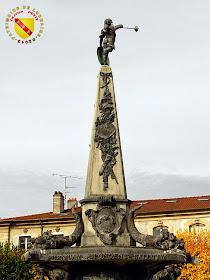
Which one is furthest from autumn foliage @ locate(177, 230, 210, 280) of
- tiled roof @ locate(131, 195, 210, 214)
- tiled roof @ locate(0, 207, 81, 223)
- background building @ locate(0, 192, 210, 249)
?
tiled roof @ locate(0, 207, 81, 223)

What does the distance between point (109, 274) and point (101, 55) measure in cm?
594

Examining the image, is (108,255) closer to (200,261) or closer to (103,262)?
(103,262)

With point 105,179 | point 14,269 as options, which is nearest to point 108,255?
point 105,179

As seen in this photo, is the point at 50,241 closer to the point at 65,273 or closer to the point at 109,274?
the point at 65,273

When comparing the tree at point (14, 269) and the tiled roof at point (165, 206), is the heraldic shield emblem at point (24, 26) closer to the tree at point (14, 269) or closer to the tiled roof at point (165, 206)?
the tree at point (14, 269)

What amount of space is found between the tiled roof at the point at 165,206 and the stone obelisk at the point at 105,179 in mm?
27091

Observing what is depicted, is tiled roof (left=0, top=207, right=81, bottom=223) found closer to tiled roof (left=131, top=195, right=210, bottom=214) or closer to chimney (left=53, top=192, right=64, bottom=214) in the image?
chimney (left=53, top=192, right=64, bottom=214)

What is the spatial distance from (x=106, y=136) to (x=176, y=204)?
1169 inches

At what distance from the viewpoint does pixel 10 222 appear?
4272cm

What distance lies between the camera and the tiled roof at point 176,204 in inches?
1558

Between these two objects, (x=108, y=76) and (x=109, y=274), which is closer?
(x=109, y=274)

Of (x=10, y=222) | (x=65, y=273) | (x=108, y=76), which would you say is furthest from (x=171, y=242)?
(x=10, y=222)

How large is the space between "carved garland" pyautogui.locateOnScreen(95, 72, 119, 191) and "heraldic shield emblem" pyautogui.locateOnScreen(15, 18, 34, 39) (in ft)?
20.5

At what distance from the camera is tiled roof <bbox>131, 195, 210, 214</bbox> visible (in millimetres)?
39562
